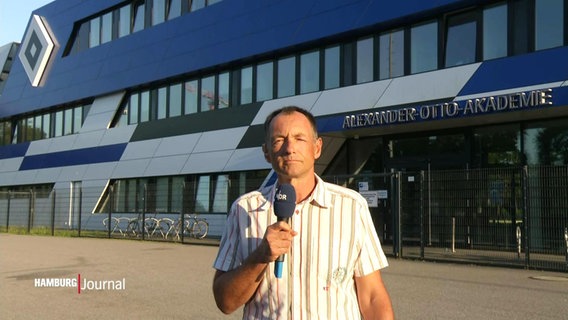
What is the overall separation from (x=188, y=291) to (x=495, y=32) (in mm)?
10366

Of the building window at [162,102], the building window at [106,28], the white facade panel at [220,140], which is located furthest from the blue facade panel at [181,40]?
the white facade panel at [220,140]

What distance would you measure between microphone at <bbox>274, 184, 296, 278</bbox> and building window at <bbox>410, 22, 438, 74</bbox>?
567 inches

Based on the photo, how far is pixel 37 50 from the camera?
103 ft

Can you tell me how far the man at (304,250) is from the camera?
7.25 feet

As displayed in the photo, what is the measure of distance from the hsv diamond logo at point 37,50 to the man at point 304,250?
102 ft

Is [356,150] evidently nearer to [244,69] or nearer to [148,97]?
[244,69]

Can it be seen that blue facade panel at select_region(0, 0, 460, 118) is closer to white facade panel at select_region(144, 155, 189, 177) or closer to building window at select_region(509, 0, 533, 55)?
building window at select_region(509, 0, 533, 55)

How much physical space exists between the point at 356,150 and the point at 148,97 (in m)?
11.0

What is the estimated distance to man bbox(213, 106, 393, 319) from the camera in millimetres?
2211

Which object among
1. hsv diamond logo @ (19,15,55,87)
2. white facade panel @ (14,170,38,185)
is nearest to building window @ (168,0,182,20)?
hsv diamond logo @ (19,15,55,87)

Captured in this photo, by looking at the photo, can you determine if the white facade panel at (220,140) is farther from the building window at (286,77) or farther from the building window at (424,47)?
the building window at (424,47)

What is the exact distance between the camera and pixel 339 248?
227 centimetres

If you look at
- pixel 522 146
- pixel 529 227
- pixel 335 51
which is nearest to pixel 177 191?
pixel 335 51

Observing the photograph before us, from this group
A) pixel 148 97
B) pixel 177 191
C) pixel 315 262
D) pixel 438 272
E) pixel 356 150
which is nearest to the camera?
pixel 315 262
